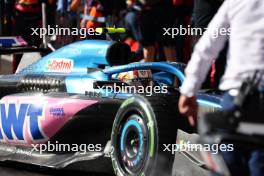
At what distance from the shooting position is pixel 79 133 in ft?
17.4

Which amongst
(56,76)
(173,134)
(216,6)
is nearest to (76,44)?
(56,76)

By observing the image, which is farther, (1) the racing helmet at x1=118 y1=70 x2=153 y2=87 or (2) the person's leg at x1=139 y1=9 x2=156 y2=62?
(2) the person's leg at x1=139 y1=9 x2=156 y2=62

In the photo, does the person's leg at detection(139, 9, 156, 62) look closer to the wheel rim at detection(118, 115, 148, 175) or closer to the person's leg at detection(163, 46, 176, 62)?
the person's leg at detection(163, 46, 176, 62)

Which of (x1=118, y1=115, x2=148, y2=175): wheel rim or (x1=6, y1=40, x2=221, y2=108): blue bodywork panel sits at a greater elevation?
(x1=6, y1=40, x2=221, y2=108): blue bodywork panel

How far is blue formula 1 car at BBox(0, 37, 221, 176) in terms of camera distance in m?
4.61

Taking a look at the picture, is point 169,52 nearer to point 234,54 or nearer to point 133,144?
point 133,144

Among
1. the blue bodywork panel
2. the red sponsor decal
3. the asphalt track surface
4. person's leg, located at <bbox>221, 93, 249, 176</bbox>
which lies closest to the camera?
person's leg, located at <bbox>221, 93, 249, 176</bbox>

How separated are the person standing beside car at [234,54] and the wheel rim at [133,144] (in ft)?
5.19

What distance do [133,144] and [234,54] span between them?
6.17ft

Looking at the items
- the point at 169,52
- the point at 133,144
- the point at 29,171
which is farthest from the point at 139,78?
the point at 169,52

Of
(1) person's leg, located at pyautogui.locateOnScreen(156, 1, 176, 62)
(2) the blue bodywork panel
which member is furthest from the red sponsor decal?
(1) person's leg, located at pyautogui.locateOnScreen(156, 1, 176, 62)

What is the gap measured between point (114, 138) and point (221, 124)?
Answer: 2361 millimetres

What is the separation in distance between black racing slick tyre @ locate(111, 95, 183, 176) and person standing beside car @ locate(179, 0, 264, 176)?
1.45 meters

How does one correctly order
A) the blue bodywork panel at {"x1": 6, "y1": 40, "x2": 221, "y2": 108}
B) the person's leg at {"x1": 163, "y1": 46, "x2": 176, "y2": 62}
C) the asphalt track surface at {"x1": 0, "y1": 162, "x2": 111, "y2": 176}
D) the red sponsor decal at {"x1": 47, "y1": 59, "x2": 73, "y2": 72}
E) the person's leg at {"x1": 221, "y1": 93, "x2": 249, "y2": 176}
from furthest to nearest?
1. the person's leg at {"x1": 163, "y1": 46, "x2": 176, "y2": 62}
2. the red sponsor decal at {"x1": 47, "y1": 59, "x2": 73, "y2": 72}
3. the asphalt track surface at {"x1": 0, "y1": 162, "x2": 111, "y2": 176}
4. the blue bodywork panel at {"x1": 6, "y1": 40, "x2": 221, "y2": 108}
5. the person's leg at {"x1": 221, "y1": 93, "x2": 249, "y2": 176}
